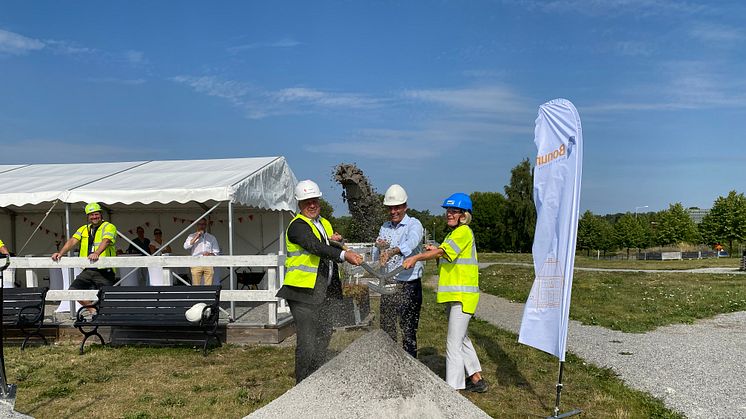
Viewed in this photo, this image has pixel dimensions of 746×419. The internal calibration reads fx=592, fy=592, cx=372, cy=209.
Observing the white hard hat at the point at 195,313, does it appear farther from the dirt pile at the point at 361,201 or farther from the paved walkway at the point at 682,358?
the paved walkway at the point at 682,358

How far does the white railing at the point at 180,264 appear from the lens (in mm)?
8328

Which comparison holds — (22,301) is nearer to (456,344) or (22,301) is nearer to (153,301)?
(153,301)

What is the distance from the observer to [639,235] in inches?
2415

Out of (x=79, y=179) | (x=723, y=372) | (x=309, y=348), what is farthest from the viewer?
(x=79, y=179)

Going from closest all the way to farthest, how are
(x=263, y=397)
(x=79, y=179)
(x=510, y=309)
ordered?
(x=263, y=397) → (x=79, y=179) → (x=510, y=309)

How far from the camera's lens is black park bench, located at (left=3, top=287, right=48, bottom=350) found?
8.25m

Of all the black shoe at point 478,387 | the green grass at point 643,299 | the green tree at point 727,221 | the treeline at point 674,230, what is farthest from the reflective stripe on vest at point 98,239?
the green tree at point 727,221

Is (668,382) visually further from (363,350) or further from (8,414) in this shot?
(8,414)

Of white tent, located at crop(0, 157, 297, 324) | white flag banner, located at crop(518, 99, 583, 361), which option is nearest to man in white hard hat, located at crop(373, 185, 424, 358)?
white flag banner, located at crop(518, 99, 583, 361)

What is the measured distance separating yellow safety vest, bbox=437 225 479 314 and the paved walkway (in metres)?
2.18

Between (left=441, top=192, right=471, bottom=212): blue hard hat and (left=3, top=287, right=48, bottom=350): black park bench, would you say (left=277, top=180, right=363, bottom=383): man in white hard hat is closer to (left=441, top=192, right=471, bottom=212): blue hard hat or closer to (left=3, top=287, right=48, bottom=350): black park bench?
(left=441, top=192, right=471, bottom=212): blue hard hat

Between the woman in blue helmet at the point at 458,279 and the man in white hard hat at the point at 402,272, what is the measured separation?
13.3 inches

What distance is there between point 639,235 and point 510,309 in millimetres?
54049

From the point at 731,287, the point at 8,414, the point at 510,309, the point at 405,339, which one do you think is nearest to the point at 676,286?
the point at 731,287
